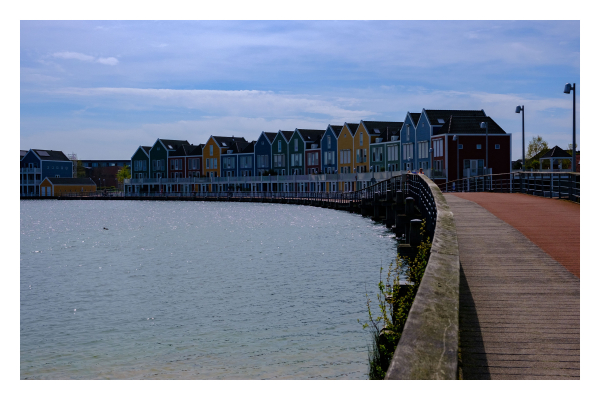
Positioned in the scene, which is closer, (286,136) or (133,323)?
(133,323)

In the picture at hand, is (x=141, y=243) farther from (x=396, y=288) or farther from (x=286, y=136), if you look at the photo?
(x=286, y=136)

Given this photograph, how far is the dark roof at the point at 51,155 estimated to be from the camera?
146 m

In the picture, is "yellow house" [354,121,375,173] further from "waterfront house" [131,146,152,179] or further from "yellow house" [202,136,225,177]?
"waterfront house" [131,146,152,179]

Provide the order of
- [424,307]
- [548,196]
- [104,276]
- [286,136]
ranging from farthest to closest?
[286,136], [548,196], [104,276], [424,307]

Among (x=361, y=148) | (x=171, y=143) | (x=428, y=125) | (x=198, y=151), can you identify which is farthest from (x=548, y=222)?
(x=171, y=143)

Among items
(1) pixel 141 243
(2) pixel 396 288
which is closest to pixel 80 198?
(1) pixel 141 243

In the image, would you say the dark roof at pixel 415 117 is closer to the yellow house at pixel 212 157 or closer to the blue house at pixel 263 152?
the blue house at pixel 263 152

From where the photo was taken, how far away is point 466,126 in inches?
3127

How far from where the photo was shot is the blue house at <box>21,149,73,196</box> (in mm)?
145750

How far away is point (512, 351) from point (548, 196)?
24.0m

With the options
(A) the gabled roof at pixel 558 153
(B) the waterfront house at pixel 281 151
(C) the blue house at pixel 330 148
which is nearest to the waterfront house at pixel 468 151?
(C) the blue house at pixel 330 148

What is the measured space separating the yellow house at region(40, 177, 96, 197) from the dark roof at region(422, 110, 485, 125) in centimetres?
9105

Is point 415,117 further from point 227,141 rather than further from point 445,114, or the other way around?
point 227,141

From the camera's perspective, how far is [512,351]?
25.1ft
